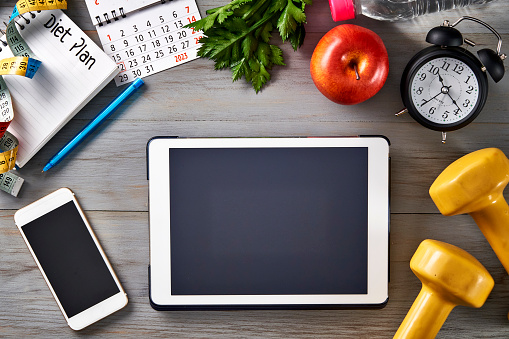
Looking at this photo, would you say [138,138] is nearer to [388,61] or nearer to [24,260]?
[24,260]

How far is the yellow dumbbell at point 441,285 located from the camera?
0.67 meters

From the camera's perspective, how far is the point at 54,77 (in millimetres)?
767

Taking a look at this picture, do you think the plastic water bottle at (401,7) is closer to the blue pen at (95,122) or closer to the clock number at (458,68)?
the clock number at (458,68)

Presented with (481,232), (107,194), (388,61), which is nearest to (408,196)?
(481,232)

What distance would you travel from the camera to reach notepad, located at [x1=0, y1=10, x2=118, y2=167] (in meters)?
0.76

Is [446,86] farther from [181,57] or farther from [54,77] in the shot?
[54,77]

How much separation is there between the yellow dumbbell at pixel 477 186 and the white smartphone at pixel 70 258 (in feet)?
2.04

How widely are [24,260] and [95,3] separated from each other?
0.52 m

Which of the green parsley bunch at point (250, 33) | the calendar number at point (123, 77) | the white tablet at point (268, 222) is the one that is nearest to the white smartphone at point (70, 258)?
the white tablet at point (268, 222)

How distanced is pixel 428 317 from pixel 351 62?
1.53 feet

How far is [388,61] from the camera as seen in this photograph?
29.3 inches

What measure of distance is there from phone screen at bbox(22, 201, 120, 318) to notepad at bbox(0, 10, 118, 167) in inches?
5.9

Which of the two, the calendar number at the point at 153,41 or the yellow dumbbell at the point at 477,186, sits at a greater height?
the calendar number at the point at 153,41

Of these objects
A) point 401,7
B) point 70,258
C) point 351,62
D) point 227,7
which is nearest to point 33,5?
point 227,7
